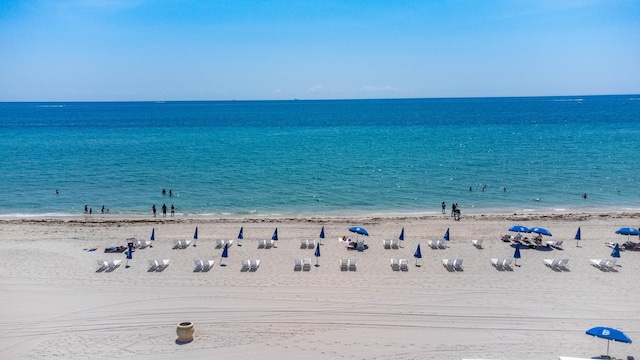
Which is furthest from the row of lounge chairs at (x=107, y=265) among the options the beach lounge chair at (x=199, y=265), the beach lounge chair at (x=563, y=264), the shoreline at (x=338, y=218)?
the beach lounge chair at (x=563, y=264)

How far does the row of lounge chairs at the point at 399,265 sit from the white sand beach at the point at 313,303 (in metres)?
0.36

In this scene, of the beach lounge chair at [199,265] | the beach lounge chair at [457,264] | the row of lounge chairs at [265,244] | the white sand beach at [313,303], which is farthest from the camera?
the row of lounge chairs at [265,244]

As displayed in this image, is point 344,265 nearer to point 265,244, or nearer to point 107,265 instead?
point 265,244

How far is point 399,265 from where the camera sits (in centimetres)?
2223

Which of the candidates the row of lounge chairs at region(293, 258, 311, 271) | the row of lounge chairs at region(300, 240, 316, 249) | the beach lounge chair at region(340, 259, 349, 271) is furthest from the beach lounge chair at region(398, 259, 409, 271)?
the row of lounge chairs at region(300, 240, 316, 249)

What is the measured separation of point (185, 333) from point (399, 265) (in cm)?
1026

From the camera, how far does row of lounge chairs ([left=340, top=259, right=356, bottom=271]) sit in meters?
22.0

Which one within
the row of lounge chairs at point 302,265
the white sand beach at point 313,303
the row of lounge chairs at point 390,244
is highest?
the row of lounge chairs at point 390,244

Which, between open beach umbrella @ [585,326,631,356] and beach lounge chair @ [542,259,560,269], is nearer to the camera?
open beach umbrella @ [585,326,631,356]

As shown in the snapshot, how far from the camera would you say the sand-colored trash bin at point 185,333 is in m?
15.5

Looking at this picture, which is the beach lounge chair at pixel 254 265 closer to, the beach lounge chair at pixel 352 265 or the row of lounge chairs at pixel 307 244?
the row of lounge chairs at pixel 307 244

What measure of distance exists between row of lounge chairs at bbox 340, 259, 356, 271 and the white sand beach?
0.30m

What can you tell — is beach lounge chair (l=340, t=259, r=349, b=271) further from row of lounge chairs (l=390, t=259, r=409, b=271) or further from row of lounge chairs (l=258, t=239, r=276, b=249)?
row of lounge chairs (l=258, t=239, r=276, b=249)

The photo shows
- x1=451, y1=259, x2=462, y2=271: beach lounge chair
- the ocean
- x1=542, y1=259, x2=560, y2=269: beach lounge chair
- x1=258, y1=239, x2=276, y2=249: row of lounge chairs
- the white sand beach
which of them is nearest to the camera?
→ the white sand beach
